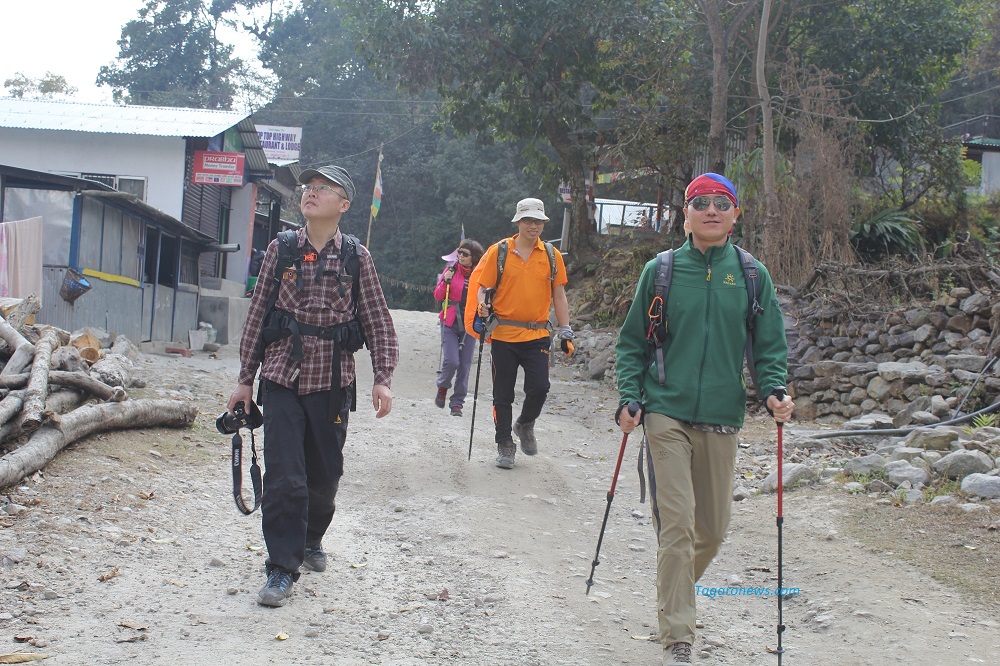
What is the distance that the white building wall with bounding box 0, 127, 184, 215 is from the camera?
2356 centimetres

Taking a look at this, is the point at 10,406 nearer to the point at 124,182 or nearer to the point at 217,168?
the point at 217,168

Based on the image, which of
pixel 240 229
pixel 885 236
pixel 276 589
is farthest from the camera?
pixel 240 229

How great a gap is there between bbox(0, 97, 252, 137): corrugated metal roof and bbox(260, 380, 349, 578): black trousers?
1982 cm

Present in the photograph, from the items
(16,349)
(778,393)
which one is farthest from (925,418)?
(16,349)

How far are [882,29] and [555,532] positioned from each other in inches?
778

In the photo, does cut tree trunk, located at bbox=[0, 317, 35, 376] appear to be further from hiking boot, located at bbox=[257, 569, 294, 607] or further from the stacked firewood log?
hiking boot, located at bbox=[257, 569, 294, 607]

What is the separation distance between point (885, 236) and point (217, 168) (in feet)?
50.4

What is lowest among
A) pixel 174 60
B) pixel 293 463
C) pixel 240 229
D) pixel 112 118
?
pixel 293 463

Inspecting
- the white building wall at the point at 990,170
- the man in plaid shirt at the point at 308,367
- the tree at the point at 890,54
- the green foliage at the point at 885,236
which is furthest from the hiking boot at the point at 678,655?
the white building wall at the point at 990,170

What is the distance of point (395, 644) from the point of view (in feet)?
13.8

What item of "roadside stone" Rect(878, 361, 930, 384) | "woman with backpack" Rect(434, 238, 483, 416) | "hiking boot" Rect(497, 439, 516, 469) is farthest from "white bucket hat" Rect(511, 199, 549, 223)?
"roadside stone" Rect(878, 361, 930, 384)

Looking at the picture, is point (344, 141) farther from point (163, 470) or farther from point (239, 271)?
point (163, 470)

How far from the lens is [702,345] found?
165 inches

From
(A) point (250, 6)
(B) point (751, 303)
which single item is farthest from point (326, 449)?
(A) point (250, 6)
